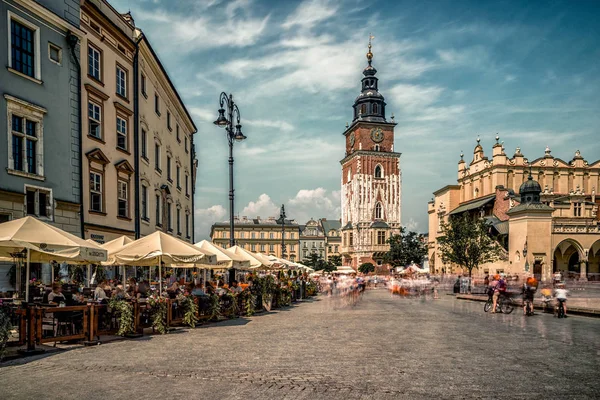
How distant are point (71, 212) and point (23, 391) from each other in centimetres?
1303

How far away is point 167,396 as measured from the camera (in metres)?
7.34

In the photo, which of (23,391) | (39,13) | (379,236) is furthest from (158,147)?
(379,236)

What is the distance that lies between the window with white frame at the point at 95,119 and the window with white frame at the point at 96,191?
5.34 feet

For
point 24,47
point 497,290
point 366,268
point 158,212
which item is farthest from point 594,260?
point 24,47

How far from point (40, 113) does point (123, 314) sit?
885 cm

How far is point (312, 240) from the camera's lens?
5586 inches

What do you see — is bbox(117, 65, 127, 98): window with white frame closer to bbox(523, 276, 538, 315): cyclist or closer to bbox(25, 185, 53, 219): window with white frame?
bbox(25, 185, 53, 219): window with white frame

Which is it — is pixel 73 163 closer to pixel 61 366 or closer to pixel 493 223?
pixel 61 366

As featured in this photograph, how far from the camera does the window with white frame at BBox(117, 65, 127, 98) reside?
80.2 feet

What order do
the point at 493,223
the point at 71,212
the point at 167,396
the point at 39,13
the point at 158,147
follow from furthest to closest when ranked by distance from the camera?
the point at 493,223, the point at 158,147, the point at 71,212, the point at 39,13, the point at 167,396

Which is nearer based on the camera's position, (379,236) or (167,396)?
(167,396)

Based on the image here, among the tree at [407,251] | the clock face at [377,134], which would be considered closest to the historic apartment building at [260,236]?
the clock face at [377,134]

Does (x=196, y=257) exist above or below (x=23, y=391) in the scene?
above

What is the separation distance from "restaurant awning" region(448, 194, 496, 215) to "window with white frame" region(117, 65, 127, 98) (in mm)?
49551
